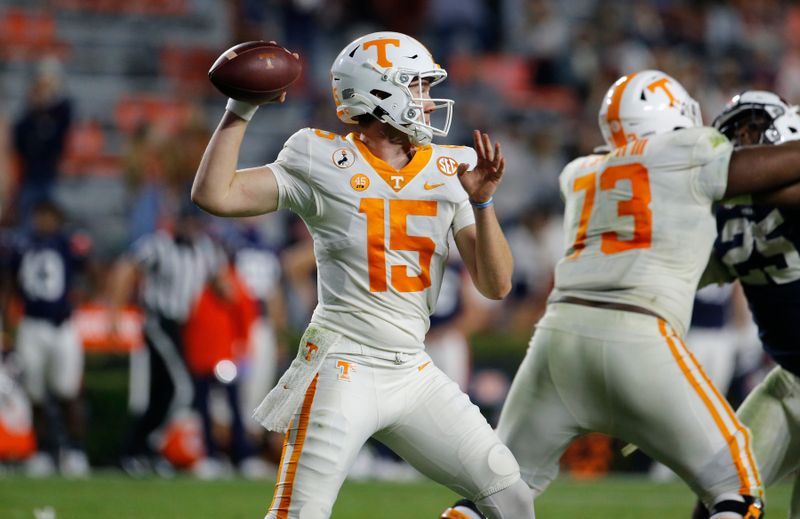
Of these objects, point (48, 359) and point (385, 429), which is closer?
point (385, 429)

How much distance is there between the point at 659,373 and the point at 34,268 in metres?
6.75

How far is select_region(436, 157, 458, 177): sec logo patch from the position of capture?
4.25 metres

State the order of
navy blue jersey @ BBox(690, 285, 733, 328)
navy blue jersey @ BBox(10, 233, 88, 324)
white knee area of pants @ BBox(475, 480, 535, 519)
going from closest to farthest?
white knee area of pants @ BBox(475, 480, 535, 519), navy blue jersey @ BBox(10, 233, 88, 324), navy blue jersey @ BBox(690, 285, 733, 328)

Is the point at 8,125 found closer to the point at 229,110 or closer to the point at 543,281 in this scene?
the point at 543,281

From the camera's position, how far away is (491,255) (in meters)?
4.14

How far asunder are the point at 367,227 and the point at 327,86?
949 cm

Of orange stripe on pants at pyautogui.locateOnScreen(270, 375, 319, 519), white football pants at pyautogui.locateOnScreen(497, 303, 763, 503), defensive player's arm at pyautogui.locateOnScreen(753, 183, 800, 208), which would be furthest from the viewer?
defensive player's arm at pyautogui.locateOnScreen(753, 183, 800, 208)

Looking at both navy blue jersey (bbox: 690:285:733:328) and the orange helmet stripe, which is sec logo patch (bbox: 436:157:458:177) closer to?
the orange helmet stripe

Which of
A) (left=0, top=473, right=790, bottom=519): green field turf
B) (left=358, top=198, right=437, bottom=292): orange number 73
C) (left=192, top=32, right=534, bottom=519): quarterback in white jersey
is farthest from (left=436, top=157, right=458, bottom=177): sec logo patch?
(left=0, top=473, right=790, bottom=519): green field turf

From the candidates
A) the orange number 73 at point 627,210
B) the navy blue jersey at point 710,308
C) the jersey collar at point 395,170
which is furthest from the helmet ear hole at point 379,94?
the navy blue jersey at point 710,308

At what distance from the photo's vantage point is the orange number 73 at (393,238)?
4.12 m

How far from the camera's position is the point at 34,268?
32.6 feet

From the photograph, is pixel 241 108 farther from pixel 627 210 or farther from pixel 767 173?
pixel 767 173

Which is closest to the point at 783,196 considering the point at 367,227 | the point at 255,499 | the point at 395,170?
the point at 395,170
